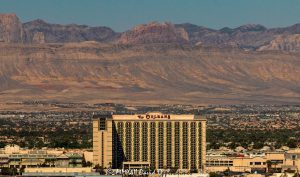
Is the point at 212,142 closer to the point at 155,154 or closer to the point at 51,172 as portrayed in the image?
the point at 155,154

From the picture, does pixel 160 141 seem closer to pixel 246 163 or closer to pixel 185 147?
pixel 185 147

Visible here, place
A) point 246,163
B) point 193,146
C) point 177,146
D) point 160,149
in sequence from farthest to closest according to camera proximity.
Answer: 1. point 246,163
2. point 160,149
3. point 177,146
4. point 193,146

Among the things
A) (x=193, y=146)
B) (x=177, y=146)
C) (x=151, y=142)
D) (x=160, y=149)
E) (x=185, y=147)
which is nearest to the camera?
(x=185, y=147)

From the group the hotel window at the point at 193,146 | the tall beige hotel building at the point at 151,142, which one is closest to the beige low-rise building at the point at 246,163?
the hotel window at the point at 193,146

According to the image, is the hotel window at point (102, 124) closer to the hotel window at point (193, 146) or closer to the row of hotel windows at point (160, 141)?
the row of hotel windows at point (160, 141)

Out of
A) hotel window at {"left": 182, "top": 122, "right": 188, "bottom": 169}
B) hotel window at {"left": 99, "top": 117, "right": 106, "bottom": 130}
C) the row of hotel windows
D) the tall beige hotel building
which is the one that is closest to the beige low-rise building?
hotel window at {"left": 182, "top": 122, "right": 188, "bottom": 169}

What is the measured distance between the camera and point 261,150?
547ft

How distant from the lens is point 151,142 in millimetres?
140875

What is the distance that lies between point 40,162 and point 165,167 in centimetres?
1458

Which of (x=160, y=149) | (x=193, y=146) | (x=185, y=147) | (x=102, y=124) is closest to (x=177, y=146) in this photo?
(x=185, y=147)

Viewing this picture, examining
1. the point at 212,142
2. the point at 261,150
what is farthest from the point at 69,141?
the point at 261,150

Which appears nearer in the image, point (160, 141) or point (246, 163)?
point (160, 141)

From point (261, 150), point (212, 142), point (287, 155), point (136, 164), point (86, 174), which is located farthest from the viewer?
point (212, 142)

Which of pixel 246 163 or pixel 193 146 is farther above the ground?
pixel 193 146
